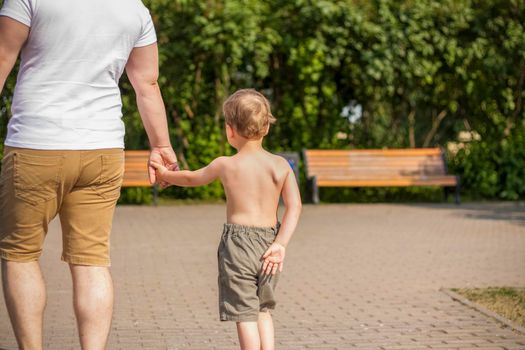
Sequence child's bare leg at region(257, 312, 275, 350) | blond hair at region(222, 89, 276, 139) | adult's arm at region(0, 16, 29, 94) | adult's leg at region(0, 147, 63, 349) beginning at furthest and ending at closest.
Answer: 1. child's bare leg at region(257, 312, 275, 350)
2. blond hair at region(222, 89, 276, 139)
3. adult's leg at region(0, 147, 63, 349)
4. adult's arm at region(0, 16, 29, 94)

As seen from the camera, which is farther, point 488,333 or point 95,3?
point 488,333

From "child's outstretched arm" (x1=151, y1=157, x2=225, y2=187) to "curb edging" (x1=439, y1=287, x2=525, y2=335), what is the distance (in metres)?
2.34

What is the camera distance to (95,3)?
4.00 m

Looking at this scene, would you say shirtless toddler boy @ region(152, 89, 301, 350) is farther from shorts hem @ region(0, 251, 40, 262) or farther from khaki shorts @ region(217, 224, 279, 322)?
shorts hem @ region(0, 251, 40, 262)

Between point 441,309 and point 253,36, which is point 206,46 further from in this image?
point 441,309

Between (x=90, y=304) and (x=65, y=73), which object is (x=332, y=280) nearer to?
(x=90, y=304)

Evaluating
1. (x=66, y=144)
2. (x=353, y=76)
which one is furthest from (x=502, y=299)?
(x=353, y=76)

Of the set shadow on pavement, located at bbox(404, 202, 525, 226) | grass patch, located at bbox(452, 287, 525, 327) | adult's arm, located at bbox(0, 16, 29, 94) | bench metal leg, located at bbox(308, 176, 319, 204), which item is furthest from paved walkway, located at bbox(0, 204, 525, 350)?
adult's arm, located at bbox(0, 16, 29, 94)

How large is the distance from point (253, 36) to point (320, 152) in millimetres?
1964

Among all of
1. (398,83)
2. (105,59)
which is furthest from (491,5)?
(105,59)

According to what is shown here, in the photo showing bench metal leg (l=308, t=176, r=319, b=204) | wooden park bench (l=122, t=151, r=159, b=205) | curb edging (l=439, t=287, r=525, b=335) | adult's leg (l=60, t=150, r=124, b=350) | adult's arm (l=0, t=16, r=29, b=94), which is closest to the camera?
adult's arm (l=0, t=16, r=29, b=94)

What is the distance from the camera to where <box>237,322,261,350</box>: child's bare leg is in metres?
4.31

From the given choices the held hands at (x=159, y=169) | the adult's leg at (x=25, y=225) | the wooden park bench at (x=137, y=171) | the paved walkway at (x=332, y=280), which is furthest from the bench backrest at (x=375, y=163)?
the adult's leg at (x=25, y=225)

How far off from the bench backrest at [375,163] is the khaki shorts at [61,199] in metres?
11.2
